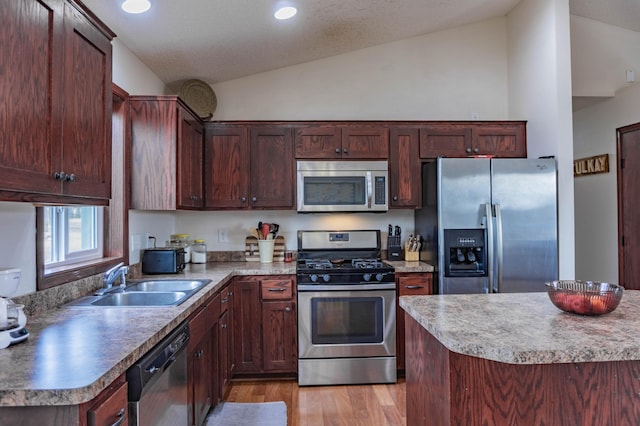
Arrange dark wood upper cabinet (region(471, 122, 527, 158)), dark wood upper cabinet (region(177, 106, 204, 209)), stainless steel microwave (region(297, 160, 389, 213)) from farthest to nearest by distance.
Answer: dark wood upper cabinet (region(471, 122, 527, 158))
stainless steel microwave (region(297, 160, 389, 213))
dark wood upper cabinet (region(177, 106, 204, 209))

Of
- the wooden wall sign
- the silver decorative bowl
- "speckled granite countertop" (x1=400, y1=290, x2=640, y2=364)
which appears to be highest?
the wooden wall sign

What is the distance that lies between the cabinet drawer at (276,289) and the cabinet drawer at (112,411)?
1.86 m

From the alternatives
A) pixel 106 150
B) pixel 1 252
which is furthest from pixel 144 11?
pixel 1 252

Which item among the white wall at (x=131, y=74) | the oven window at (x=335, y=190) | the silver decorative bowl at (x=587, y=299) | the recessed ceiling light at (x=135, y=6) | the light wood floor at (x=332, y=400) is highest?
the recessed ceiling light at (x=135, y=6)

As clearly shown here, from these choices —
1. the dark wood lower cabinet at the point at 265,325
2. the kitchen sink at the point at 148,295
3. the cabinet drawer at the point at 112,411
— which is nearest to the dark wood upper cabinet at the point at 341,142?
the dark wood lower cabinet at the point at 265,325

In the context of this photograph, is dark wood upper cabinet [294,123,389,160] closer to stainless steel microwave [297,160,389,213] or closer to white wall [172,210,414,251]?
stainless steel microwave [297,160,389,213]

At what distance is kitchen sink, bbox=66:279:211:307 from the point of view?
2053 millimetres

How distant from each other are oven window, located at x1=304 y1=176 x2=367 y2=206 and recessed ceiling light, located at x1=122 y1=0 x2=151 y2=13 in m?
1.66

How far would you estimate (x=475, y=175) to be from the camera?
3123mm

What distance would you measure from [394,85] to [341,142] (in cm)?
94

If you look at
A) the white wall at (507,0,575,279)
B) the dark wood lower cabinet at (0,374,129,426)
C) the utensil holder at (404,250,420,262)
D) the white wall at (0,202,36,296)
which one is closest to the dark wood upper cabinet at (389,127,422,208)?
the utensil holder at (404,250,420,262)

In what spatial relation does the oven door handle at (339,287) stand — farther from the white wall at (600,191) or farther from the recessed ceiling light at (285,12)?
the white wall at (600,191)

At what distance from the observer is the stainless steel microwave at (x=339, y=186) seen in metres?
3.40

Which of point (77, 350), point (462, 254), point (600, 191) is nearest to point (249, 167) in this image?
point (462, 254)
